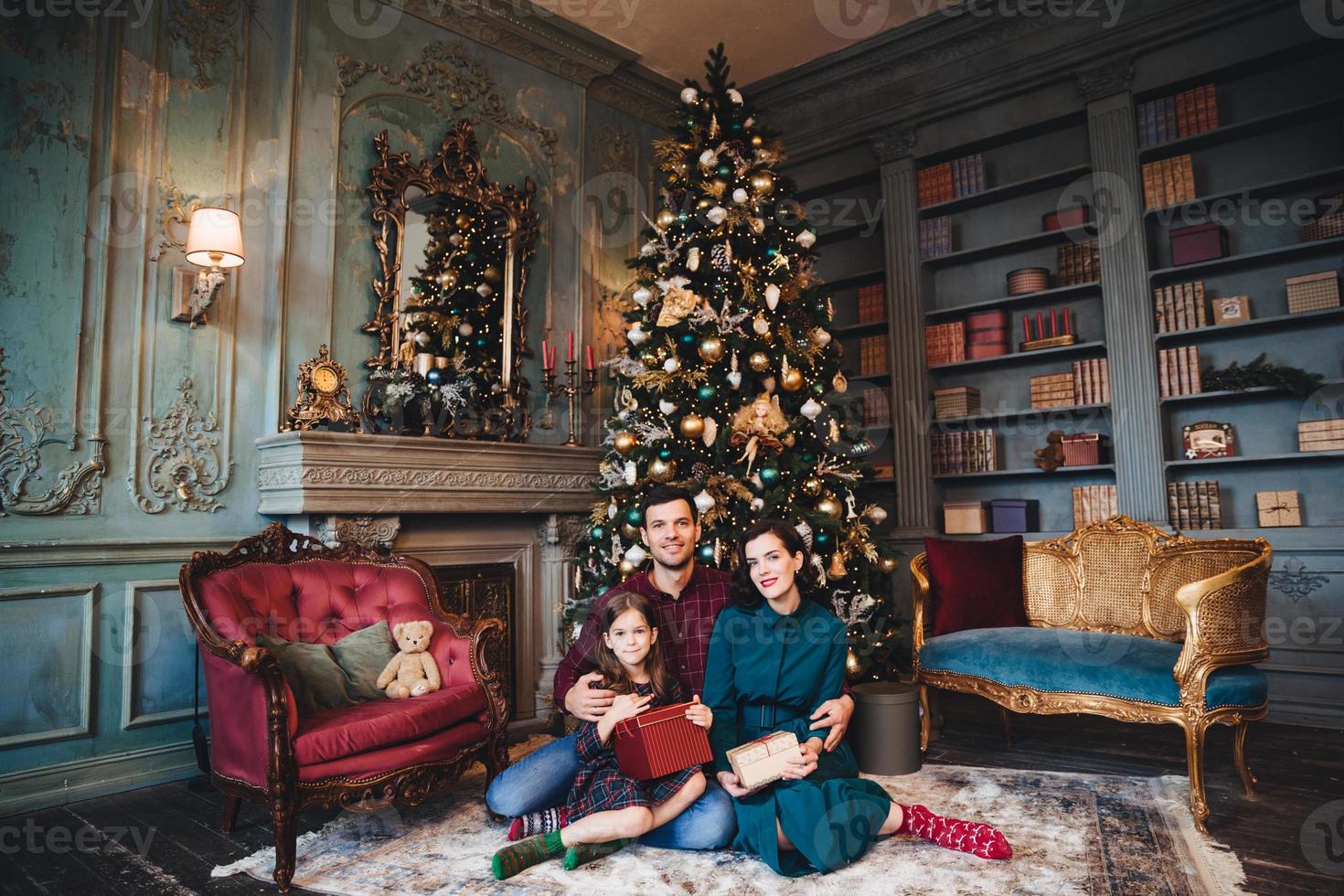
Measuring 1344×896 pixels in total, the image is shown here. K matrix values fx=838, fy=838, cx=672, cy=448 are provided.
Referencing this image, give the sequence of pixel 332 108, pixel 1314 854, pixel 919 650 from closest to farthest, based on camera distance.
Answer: pixel 1314 854 → pixel 919 650 → pixel 332 108

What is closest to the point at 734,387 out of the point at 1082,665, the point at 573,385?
the point at 573,385

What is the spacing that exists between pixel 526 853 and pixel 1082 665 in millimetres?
2039

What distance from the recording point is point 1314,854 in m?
2.31

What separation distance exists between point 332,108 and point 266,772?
9.66ft

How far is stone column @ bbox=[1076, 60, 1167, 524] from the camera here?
4363 millimetres

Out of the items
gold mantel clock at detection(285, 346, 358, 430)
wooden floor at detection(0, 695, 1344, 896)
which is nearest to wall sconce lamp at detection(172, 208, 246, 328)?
gold mantel clock at detection(285, 346, 358, 430)

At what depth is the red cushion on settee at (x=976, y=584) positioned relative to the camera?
366 centimetres

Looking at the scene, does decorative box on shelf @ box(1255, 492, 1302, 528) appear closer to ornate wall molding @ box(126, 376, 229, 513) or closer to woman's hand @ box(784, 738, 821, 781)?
woman's hand @ box(784, 738, 821, 781)

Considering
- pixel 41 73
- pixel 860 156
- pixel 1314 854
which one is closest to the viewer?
pixel 1314 854

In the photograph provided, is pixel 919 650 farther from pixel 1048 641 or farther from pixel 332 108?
pixel 332 108

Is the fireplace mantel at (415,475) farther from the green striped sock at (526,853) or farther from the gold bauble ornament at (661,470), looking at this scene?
the green striped sock at (526,853)

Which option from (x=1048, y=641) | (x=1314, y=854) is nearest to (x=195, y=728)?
(x=1048, y=641)

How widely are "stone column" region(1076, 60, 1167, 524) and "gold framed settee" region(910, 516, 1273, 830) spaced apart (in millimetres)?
973

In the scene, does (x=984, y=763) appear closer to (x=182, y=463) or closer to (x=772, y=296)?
(x=772, y=296)
